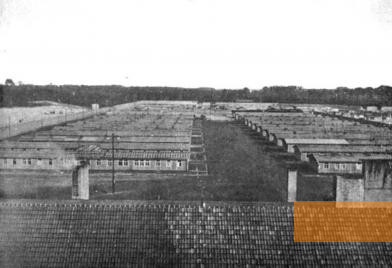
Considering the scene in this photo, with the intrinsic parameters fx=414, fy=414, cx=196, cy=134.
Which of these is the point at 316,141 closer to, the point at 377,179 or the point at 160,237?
the point at 377,179

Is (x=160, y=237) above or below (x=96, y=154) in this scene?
above

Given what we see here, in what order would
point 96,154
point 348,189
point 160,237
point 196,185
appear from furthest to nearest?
point 96,154 → point 196,185 → point 348,189 → point 160,237

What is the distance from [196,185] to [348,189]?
61.3 ft

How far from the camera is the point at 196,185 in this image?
35.8m

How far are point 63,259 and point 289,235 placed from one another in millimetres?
7770

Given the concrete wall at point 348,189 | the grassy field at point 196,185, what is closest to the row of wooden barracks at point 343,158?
the concrete wall at point 348,189

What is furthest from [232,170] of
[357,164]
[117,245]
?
[117,245]

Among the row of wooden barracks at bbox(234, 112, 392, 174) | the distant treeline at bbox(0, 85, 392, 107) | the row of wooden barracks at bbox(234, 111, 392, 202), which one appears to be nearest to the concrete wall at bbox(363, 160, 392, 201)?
the row of wooden barracks at bbox(234, 111, 392, 202)
